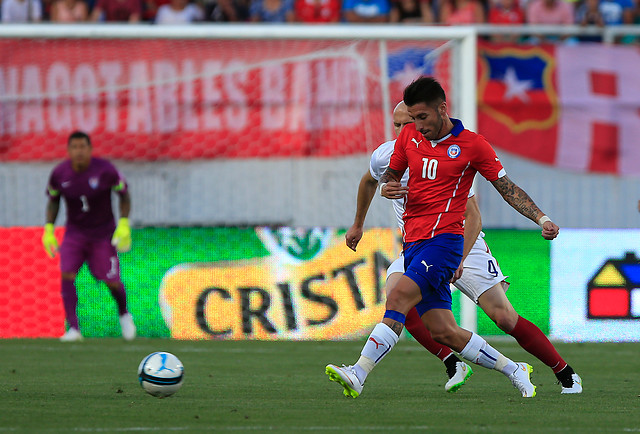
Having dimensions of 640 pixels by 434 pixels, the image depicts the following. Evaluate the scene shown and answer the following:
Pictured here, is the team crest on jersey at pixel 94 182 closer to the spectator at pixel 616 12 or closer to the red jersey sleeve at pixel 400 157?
the red jersey sleeve at pixel 400 157

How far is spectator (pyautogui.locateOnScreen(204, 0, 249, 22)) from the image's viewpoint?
55.1ft

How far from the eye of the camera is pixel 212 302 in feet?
42.5

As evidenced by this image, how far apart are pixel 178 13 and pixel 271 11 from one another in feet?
4.36

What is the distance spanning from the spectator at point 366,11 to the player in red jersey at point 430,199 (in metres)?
9.42

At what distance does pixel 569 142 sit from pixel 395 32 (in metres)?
3.81

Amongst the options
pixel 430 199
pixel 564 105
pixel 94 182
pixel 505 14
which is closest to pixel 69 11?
pixel 94 182

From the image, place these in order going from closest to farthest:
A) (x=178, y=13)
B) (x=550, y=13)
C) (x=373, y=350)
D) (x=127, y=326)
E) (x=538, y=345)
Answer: (x=373, y=350) < (x=538, y=345) < (x=127, y=326) < (x=178, y=13) < (x=550, y=13)

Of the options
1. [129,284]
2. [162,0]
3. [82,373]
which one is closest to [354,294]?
[129,284]

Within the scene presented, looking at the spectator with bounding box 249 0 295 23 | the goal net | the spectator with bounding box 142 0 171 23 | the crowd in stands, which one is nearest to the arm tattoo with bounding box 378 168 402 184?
the goal net

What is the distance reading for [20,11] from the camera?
54.3 feet

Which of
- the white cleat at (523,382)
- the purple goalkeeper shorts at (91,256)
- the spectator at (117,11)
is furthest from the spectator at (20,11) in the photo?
the white cleat at (523,382)

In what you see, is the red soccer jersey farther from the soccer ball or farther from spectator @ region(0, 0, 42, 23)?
spectator @ region(0, 0, 42, 23)

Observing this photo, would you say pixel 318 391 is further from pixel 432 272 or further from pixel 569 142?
pixel 569 142

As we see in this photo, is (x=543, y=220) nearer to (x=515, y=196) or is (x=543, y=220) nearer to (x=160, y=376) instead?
(x=515, y=196)
